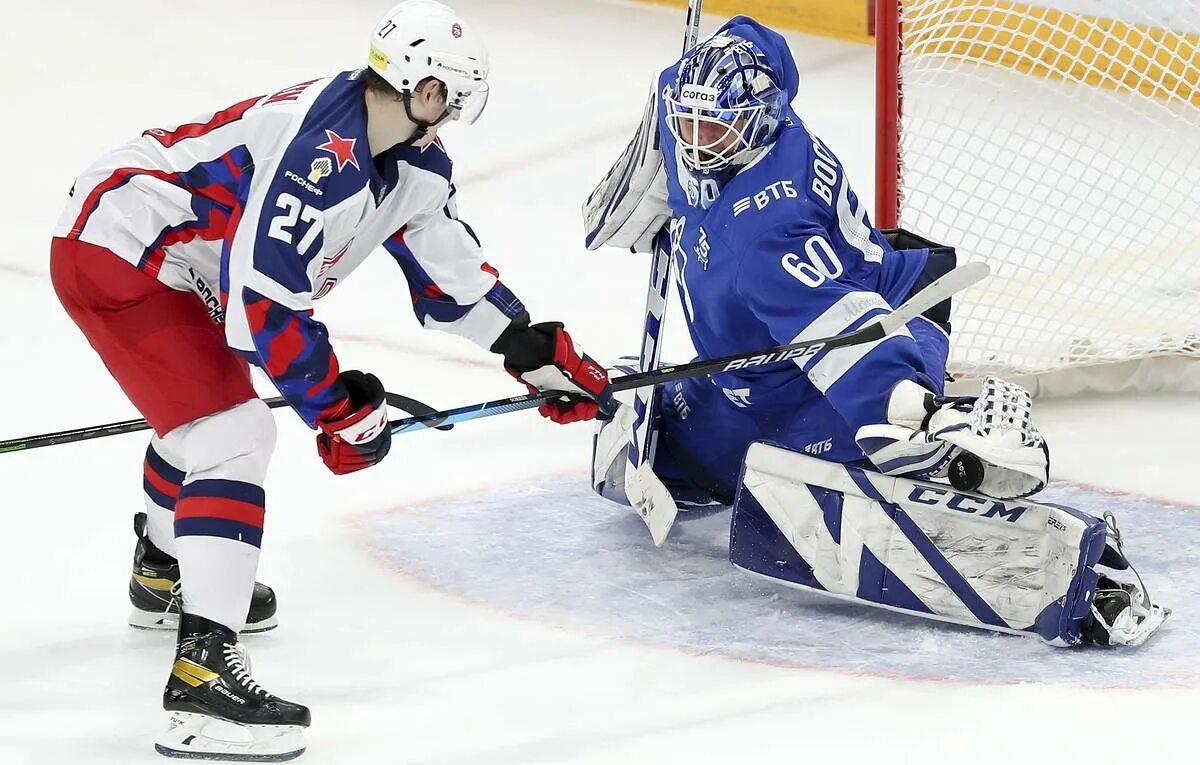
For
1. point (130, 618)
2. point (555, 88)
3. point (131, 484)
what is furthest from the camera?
point (555, 88)

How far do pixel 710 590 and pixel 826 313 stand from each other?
1.76 feet

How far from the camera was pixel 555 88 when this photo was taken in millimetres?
6289

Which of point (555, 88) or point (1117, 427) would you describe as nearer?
point (1117, 427)

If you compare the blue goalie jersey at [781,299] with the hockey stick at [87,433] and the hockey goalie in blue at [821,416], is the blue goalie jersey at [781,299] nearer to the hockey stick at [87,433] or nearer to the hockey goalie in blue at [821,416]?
the hockey goalie in blue at [821,416]

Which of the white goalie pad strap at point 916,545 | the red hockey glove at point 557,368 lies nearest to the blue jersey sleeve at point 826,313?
the white goalie pad strap at point 916,545

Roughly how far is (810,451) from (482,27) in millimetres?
4003

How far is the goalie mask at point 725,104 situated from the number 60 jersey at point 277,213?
0.44 metres

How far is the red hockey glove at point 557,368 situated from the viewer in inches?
116

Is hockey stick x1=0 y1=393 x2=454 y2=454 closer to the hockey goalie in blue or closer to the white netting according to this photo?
the hockey goalie in blue

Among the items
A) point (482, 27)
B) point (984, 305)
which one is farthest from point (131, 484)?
point (482, 27)

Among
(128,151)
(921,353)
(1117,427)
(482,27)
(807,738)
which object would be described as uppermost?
(482,27)

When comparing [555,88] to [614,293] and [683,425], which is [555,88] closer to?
[614,293]

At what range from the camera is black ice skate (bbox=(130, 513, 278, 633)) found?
2945 mm

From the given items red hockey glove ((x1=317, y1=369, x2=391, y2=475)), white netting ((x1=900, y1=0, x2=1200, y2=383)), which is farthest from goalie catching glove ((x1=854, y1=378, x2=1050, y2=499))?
white netting ((x1=900, y1=0, x2=1200, y2=383))
